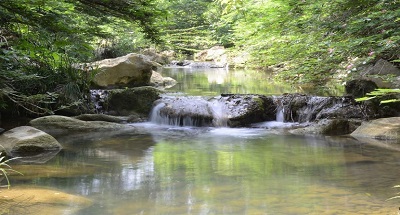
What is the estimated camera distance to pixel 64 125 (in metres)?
8.95

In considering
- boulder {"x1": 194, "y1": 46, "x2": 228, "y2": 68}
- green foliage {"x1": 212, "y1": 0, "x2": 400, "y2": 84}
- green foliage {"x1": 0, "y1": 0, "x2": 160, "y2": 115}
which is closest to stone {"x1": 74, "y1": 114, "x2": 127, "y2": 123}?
green foliage {"x1": 0, "y1": 0, "x2": 160, "y2": 115}

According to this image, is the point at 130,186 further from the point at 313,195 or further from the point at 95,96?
the point at 95,96

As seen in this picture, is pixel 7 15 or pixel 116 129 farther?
pixel 116 129

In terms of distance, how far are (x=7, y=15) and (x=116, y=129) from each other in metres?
4.79

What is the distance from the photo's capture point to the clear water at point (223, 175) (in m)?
4.11

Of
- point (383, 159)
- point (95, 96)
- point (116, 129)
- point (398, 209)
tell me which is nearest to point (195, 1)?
point (95, 96)

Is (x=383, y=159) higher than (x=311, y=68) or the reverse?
the reverse

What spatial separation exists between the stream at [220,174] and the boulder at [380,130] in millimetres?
461

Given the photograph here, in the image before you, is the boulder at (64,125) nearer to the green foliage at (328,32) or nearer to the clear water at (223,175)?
the clear water at (223,175)

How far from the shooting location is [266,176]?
527cm

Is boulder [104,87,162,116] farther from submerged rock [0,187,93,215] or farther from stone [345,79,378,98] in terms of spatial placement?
submerged rock [0,187,93,215]

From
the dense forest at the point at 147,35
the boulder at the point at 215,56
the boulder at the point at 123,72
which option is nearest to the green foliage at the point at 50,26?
the dense forest at the point at 147,35

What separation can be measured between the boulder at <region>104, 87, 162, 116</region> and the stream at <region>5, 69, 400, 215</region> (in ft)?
7.39

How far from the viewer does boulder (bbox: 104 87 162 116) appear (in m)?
11.0
